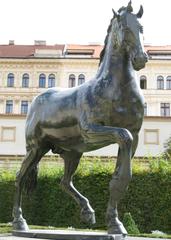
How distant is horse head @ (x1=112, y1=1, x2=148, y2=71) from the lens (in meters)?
4.51

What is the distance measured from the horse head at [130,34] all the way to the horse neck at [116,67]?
7 centimetres

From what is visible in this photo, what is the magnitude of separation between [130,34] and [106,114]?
2.93ft

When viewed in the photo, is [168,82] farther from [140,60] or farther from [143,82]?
[140,60]

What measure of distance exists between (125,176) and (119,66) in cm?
127

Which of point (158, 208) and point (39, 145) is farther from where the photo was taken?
point (158, 208)

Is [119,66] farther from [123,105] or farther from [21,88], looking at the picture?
[21,88]

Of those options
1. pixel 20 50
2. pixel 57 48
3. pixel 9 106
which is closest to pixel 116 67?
pixel 9 106

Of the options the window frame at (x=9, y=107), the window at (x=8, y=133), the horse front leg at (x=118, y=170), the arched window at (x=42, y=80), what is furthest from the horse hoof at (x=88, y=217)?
the window frame at (x=9, y=107)

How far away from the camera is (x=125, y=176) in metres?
4.46

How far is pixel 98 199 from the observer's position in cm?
1575

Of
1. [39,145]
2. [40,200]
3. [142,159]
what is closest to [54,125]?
[39,145]


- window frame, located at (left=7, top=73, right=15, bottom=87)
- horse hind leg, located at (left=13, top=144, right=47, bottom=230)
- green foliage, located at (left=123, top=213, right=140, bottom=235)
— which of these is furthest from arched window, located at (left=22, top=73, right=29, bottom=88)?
horse hind leg, located at (left=13, top=144, right=47, bottom=230)

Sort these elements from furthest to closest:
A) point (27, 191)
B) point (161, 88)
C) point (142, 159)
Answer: point (161, 88)
point (142, 159)
point (27, 191)

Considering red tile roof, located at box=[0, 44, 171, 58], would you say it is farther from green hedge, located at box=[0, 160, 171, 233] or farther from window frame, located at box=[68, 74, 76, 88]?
green hedge, located at box=[0, 160, 171, 233]
